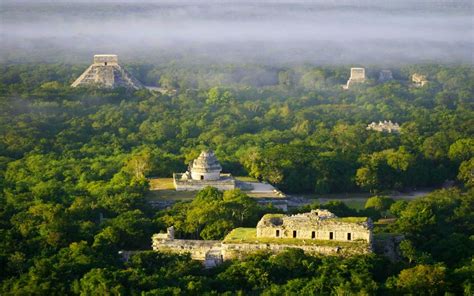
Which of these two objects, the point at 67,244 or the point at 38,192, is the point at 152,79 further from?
the point at 67,244

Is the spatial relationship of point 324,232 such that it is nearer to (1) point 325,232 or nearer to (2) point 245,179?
(1) point 325,232

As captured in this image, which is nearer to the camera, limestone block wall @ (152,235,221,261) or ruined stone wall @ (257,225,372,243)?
ruined stone wall @ (257,225,372,243)

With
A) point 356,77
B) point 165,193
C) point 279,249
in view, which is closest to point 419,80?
point 356,77

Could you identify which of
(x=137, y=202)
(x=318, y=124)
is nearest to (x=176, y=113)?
(x=318, y=124)

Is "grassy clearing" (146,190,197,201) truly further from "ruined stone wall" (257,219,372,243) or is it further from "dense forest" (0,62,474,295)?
"ruined stone wall" (257,219,372,243)

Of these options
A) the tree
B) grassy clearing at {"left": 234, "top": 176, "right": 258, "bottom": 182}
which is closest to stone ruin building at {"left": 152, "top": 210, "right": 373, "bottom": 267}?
the tree

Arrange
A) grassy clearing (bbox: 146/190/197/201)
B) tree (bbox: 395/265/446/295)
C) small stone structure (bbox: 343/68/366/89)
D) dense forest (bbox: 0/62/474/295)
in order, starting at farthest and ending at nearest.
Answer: small stone structure (bbox: 343/68/366/89), grassy clearing (bbox: 146/190/197/201), dense forest (bbox: 0/62/474/295), tree (bbox: 395/265/446/295)
